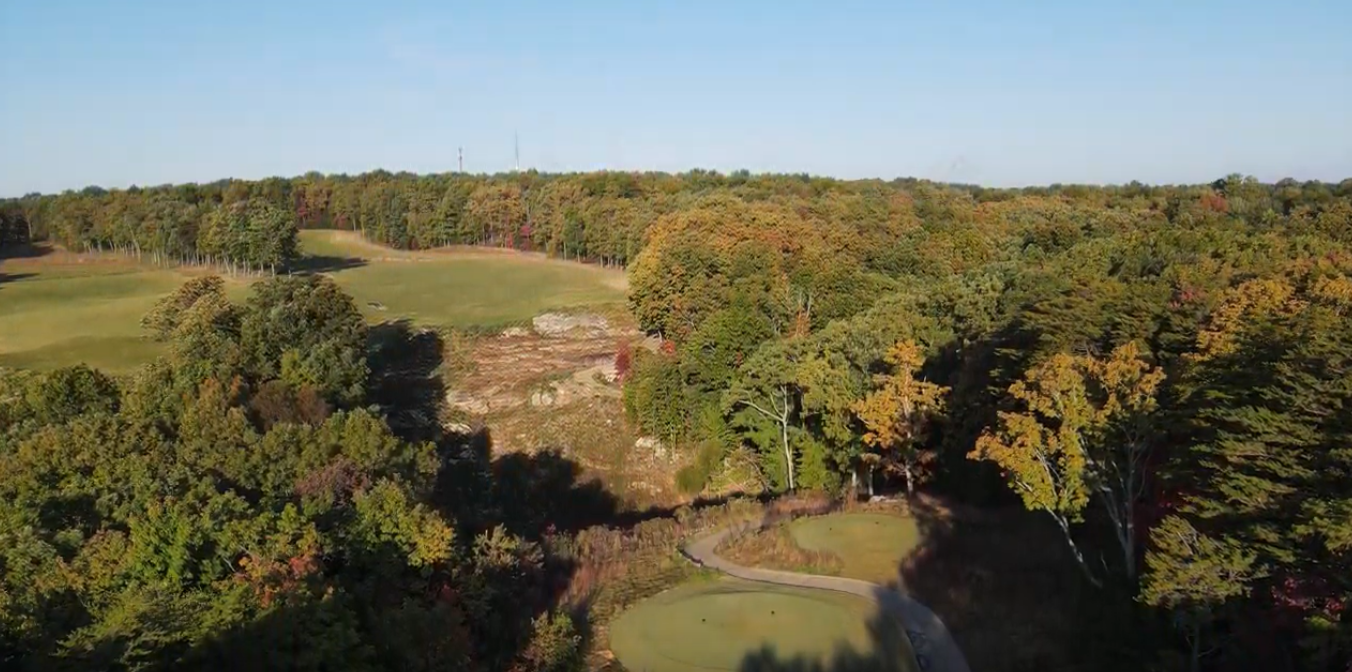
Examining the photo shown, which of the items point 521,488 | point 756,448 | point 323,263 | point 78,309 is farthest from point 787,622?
point 323,263

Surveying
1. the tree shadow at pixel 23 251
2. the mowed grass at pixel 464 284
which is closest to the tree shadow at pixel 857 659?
the mowed grass at pixel 464 284

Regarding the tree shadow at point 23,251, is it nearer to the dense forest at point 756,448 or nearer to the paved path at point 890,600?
the dense forest at point 756,448

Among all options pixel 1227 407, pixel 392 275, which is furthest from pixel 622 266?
pixel 1227 407

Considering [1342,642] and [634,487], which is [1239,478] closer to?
[1342,642]

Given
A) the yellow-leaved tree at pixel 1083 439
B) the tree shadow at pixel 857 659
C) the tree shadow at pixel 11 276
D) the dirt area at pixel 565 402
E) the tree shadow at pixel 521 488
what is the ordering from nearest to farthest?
the tree shadow at pixel 857 659 → the yellow-leaved tree at pixel 1083 439 → the tree shadow at pixel 521 488 → the dirt area at pixel 565 402 → the tree shadow at pixel 11 276

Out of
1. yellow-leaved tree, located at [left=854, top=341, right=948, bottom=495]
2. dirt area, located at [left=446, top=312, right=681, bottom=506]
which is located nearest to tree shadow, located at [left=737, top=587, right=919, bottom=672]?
yellow-leaved tree, located at [left=854, top=341, right=948, bottom=495]

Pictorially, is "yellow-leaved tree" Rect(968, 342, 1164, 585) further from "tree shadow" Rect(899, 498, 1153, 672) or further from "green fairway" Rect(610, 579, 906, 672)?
"green fairway" Rect(610, 579, 906, 672)

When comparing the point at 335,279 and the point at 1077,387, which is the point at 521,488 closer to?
the point at 1077,387
